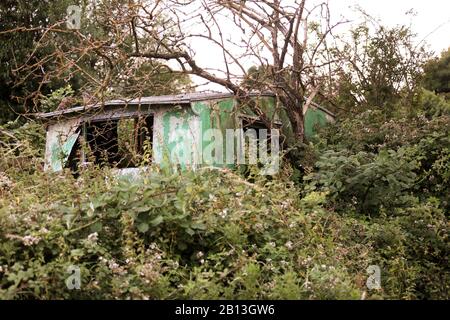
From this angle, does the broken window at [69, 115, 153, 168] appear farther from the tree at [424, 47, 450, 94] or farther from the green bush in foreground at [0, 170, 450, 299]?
the tree at [424, 47, 450, 94]

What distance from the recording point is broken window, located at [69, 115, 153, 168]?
19.4 ft

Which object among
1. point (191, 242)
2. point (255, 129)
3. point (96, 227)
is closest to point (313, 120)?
point (255, 129)

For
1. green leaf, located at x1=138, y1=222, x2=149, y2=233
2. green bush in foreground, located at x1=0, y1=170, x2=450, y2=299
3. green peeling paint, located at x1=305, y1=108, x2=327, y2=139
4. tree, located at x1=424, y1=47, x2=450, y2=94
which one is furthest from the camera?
tree, located at x1=424, y1=47, x2=450, y2=94

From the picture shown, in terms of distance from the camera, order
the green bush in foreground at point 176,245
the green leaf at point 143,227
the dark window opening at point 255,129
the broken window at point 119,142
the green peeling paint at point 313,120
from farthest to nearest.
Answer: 1. the green peeling paint at point 313,120
2. the dark window opening at point 255,129
3. the broken window at point 119,142
4. the green leaf at point 143,227
5. the green bush in foreground at point 176,245

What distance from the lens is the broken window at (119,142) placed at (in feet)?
19.4

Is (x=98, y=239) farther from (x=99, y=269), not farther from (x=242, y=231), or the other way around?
(x=242, y=231)

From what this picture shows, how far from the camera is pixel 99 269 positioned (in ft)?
12.4

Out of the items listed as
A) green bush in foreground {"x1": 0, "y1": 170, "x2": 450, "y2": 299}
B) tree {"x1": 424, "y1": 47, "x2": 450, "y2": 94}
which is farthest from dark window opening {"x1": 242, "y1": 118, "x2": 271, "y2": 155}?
tree {"x1": 424, "y1": 47, "x2": 450, "y2": 94}

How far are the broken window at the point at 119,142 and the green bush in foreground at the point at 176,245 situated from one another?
1.87ft

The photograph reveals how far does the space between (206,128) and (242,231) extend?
237 inches

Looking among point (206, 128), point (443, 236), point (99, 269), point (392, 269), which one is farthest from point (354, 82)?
point (99, 269)

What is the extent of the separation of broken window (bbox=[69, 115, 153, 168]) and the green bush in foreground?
1.87 feet

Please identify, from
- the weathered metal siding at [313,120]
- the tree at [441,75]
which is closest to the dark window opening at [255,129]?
the weathered metal siding at [313,120]

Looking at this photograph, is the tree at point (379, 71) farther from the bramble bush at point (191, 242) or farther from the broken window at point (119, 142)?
the bramble bush at point (191, 242)
